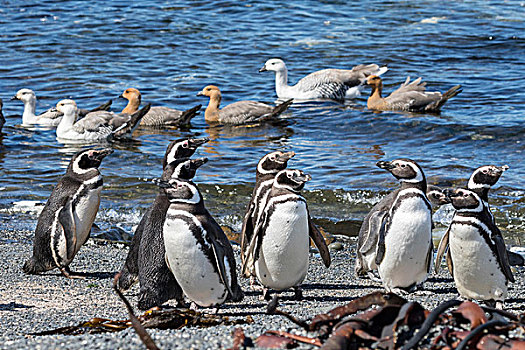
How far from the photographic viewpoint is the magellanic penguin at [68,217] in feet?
25.7

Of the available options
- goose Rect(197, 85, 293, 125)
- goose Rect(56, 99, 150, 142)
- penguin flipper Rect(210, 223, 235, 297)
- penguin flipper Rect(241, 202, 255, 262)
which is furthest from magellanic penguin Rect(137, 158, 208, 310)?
goose Rect(197, 85, 293, 125)

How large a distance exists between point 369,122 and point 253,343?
1273 cm

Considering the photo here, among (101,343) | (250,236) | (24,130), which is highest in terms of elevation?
(101,343)

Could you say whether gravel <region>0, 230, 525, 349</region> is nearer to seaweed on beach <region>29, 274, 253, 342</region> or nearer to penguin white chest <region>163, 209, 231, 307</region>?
seaweed on beach <region>29, 274, 253, 342</region>

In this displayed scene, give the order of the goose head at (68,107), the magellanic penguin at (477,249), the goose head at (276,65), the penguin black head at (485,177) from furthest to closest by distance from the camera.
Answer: the goose head at (276,65) < the goose head at (68,107) < the penguin black head at (485,177) < the magellanic penguin at (477,249)

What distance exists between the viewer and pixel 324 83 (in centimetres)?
1873

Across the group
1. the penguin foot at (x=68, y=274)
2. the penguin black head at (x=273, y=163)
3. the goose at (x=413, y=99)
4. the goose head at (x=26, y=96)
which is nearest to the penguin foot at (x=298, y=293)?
the penguin black head at (x=273, y=163)

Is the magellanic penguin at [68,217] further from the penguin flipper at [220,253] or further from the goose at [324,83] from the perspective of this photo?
the goose at [324,83]

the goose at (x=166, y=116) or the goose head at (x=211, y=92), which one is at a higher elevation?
the goose head at (x=211, y=92)

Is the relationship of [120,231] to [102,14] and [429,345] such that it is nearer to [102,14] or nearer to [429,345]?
[429,345]

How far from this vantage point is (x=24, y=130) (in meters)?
16.1

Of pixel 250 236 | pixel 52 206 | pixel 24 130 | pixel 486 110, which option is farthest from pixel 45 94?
pixel 250 236

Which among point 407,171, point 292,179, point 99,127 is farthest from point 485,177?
point 99,127

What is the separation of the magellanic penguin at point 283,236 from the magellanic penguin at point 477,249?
1240mm
